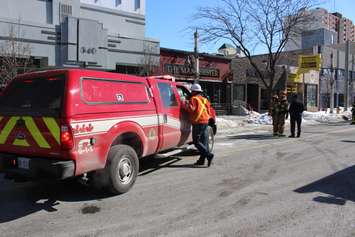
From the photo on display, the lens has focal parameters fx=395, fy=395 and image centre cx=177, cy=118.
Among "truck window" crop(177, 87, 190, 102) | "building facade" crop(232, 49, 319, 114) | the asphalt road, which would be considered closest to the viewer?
the asphalt road

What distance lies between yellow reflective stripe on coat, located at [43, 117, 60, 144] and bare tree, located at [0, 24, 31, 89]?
34.3ft

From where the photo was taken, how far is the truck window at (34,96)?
5.64 m

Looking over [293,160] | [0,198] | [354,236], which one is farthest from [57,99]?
[293,160]

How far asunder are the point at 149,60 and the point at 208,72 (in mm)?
8138

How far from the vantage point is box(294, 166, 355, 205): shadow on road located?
623cm

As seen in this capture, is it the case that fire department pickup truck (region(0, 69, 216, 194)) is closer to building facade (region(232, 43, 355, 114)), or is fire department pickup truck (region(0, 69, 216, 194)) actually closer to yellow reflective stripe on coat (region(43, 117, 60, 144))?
yellow reflective stripe on coat (region(43, 117, 60, 144))

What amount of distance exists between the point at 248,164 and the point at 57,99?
5078mm

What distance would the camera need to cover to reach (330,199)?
622 cm

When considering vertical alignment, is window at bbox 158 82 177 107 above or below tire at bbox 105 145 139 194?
above

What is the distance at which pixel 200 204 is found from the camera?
5.89 metres

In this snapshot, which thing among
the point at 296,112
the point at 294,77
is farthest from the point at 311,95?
the point at 296,112

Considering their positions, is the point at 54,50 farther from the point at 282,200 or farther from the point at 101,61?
the point at 282,200

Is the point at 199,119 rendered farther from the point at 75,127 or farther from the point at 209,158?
the point at 75,127

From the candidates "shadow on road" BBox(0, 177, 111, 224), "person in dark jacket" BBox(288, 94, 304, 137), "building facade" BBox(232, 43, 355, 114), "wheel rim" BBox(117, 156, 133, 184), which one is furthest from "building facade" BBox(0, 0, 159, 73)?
"wheel rim" BBox(117, 156, 133, 184)
